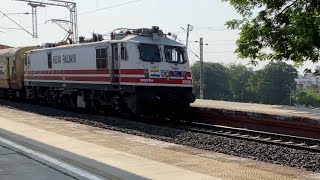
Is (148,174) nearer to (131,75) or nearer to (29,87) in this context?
(131,75)

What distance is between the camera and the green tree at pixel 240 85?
90950 mm

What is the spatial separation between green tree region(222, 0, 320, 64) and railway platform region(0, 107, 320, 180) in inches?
89.4

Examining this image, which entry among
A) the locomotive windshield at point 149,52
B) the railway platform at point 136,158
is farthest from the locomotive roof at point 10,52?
the railway platform at point 136,158

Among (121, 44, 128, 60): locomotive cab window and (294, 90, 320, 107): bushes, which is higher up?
(121, 44, 128, 60): locomotive cab window

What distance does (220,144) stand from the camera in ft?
39.8

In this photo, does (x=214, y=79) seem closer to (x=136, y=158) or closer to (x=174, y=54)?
(x=174, y=54)

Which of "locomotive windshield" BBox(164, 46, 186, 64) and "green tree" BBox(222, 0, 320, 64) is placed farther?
"locomotive windshield" BBox(164, 46, 186, 64)

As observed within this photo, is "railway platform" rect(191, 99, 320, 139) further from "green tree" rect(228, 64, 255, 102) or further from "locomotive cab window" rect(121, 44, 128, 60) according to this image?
"green tree" rect(228, 64, 255, 102)

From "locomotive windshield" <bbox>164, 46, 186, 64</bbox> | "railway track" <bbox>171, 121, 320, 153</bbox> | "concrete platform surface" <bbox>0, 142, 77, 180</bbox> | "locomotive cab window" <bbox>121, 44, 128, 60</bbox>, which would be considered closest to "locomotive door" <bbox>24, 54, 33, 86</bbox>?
"locomotive cab window" <bbox>121, 44, 128, 60</bbox>

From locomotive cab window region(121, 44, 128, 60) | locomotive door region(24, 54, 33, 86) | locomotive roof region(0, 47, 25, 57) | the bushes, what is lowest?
the bushes

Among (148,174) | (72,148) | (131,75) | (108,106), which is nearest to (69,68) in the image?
(108,106)

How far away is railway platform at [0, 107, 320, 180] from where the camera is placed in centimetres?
761

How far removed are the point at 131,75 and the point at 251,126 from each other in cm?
482

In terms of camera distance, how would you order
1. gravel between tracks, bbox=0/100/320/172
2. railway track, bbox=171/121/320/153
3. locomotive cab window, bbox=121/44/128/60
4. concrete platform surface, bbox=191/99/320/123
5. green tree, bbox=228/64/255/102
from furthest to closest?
1. green tree, bbox=228/64/255/102
2. concrete platform surface, bbox=191/99/320/123
3. locomotive cab window, bbox=121/44/128/60
4. railway track, bbox=171/121/320/153
5. gravel between tracks, bbox=0/100/320/172
